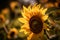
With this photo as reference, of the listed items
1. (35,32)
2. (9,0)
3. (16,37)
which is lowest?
(9,0)

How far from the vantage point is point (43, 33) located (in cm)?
120

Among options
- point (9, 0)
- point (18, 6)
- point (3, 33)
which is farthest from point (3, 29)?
point (9, 0)

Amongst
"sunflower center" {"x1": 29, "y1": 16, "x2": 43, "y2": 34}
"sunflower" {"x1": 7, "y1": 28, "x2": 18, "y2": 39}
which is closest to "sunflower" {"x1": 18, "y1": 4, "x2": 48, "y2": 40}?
"sunflower center" {"x1": 29, "y1": 16, "x2": 43, "y2": 34}

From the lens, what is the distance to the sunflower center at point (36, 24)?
4.03 ft

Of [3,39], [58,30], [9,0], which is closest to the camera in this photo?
[58,30]

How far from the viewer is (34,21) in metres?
1.27

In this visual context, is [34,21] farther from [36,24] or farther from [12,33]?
[12,33]

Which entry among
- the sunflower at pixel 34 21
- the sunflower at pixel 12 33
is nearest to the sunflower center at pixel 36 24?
the sunflower at pixel 34 21

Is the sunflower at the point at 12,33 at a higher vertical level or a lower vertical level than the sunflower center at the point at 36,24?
lower

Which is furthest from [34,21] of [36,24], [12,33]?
[12,33]

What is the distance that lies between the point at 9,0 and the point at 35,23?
7.00 feet

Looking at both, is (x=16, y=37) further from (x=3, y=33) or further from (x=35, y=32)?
(x=35, y=32)

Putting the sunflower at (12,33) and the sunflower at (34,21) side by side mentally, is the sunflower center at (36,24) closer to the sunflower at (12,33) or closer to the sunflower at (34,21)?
the sunflower at (34,21)

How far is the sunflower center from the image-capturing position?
A: 1.23m
